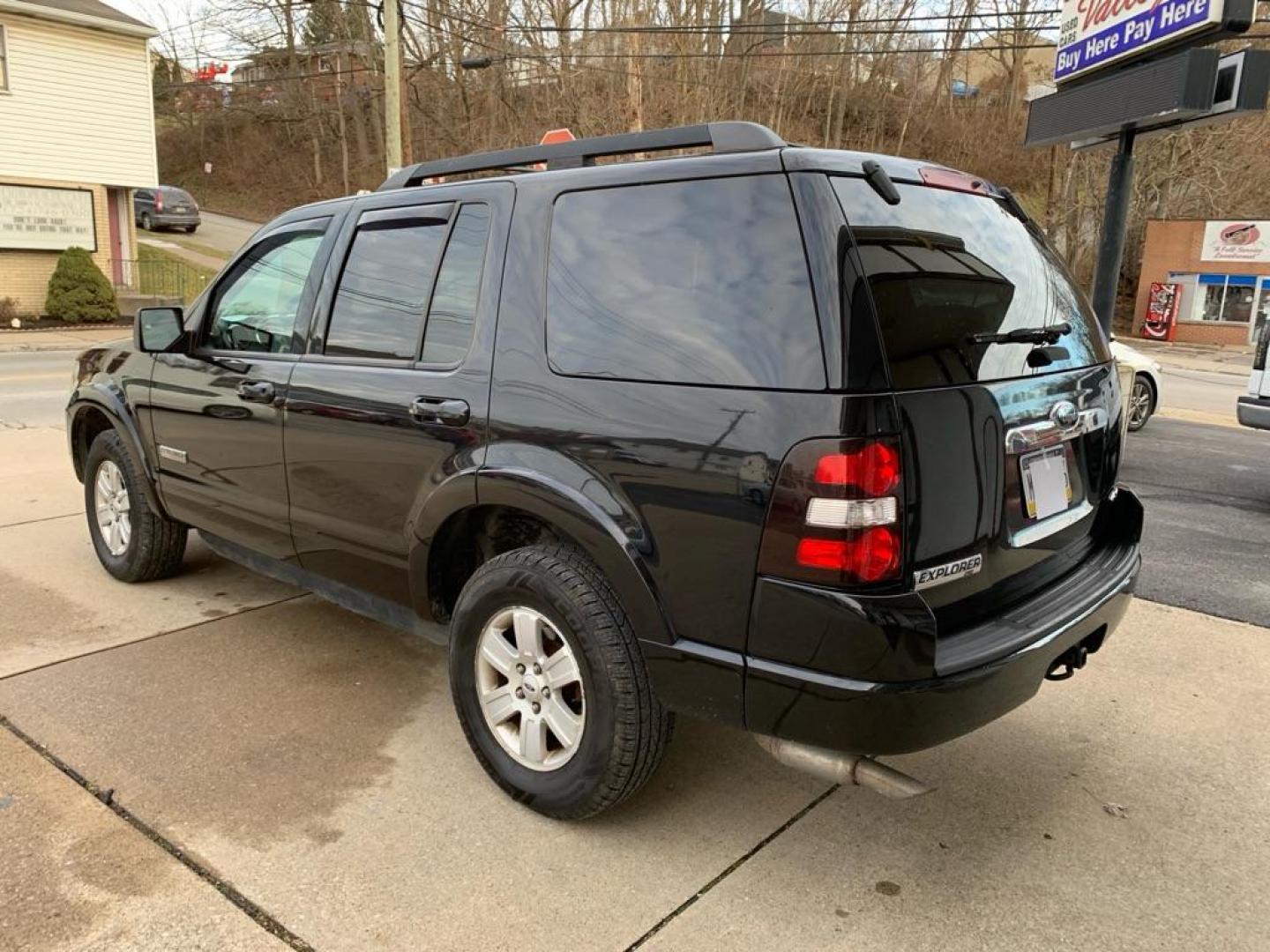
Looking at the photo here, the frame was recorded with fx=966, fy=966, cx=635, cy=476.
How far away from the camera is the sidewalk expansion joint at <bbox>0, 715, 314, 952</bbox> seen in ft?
7.75

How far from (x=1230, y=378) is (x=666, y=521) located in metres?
23.0

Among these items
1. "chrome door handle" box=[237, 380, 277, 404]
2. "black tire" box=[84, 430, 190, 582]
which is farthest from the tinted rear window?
"black tire" box=[84, 430, 190, 582]

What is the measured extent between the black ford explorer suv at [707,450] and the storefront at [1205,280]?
32.0 meters

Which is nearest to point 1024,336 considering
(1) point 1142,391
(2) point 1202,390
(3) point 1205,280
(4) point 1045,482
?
(4) point 1045,482

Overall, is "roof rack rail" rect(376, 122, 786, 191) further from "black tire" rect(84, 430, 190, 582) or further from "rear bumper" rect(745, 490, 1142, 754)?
"black tire" rect(84, 430, 190, 582)

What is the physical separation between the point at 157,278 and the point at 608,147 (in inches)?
996

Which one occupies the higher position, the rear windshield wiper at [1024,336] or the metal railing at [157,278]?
the rear windshield wiper at [1024,336]

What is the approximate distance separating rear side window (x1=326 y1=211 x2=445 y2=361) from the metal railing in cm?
2305

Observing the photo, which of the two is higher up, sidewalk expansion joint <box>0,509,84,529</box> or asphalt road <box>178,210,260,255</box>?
asphalt road <box>178,210,260,255</box>

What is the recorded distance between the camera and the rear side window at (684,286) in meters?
2.31

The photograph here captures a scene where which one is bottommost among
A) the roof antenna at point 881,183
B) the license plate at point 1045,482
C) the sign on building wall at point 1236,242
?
the license plate at point 1045,482

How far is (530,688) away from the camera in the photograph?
2.84m

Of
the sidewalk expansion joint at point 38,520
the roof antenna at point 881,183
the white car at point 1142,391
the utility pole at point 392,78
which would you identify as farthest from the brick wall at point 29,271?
the roof antenna at point 881,183

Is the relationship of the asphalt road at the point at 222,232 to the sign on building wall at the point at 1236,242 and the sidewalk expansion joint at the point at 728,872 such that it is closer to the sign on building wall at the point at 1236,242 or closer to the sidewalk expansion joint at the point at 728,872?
the sign on building wall at the point at 1236,242
